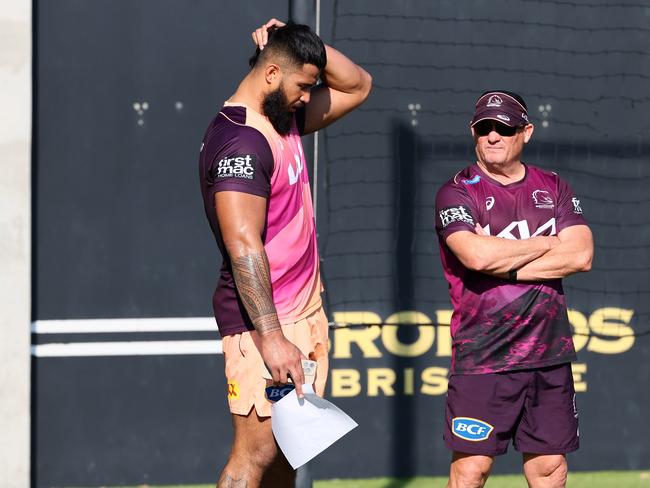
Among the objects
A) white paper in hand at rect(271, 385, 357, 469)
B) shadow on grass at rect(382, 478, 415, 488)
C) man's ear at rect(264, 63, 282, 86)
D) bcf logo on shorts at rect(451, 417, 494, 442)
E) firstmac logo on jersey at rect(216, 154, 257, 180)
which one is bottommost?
shadow on grass at rect(382, 478, 415, 488)

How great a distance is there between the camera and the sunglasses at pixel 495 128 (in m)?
4.95

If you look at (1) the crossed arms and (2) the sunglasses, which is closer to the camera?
(1) the crossed arms

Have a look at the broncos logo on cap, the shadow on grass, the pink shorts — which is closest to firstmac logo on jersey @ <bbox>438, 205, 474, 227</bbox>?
the broncos logo on cap

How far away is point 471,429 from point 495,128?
1278 mm

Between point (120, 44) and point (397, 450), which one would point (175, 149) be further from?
point (397, 450)

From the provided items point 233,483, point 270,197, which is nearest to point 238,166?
point 270,197

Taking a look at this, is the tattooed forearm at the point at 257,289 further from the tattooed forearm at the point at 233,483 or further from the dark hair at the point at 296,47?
the dark hair at the point at 296,47

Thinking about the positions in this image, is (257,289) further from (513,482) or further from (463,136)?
(513,482)

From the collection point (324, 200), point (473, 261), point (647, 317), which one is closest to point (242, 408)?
point (473, 261)

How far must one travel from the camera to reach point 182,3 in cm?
629

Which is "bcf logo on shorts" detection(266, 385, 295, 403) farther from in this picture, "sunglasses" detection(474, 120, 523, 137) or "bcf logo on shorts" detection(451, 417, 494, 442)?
"sunglasses" detection(474, 120, 523, 137)

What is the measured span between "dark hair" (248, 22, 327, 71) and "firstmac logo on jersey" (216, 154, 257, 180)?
45cm

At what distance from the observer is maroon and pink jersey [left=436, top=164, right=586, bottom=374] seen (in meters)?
4.89
